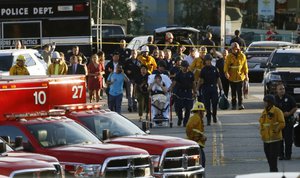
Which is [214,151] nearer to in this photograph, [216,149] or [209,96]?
[216,149]

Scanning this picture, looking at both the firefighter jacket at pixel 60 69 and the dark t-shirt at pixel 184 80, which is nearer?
the dark t-shirt at pixel 184 80

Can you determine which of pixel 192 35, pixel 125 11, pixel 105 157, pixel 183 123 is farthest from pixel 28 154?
pixel 125 11

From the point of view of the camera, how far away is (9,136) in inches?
682

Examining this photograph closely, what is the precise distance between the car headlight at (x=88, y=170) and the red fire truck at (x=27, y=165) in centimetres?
64

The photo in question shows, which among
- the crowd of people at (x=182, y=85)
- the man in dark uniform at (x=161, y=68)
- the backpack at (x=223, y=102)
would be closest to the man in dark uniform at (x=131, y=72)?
the crowd of people at (x=182, y=85)

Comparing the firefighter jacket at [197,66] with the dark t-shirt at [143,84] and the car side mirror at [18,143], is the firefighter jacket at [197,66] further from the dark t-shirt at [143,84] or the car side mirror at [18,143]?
the car side mirror at [18,143]

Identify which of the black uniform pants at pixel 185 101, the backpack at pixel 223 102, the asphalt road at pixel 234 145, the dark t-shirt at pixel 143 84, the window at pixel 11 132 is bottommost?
the asphalt road at pixel 234 145

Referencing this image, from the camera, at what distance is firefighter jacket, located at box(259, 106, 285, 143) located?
19.4 m

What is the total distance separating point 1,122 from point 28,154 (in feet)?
4.90

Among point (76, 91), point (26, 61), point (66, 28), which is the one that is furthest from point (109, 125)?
point (66, 28)

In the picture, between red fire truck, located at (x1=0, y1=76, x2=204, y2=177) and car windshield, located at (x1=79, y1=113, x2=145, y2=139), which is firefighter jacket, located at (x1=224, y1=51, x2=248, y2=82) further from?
car windshield, located at (x1=79, y1=113, x2=145, y2=139)

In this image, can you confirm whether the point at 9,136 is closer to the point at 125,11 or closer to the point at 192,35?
the point at 192,35

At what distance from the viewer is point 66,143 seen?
17344 mm

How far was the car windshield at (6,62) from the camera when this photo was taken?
32.7 meters
